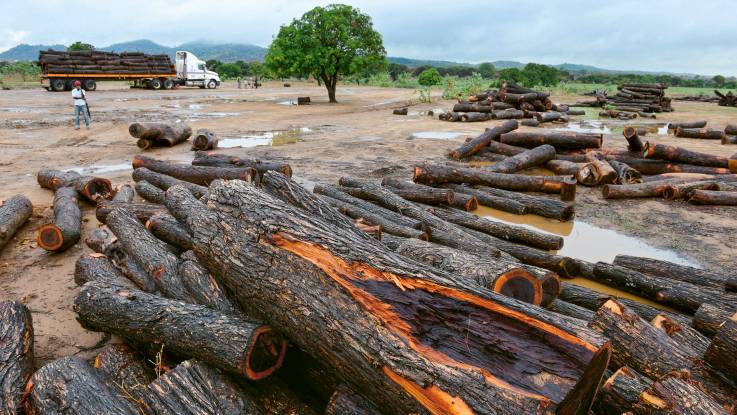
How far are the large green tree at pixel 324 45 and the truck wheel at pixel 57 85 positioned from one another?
51.7 feet

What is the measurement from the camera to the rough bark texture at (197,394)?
105 inches

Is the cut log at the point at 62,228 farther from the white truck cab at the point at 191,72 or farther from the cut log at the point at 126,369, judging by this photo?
the white truck cab at the point at 191,72

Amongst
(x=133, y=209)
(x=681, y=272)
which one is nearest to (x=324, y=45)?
(x=133, y=209)

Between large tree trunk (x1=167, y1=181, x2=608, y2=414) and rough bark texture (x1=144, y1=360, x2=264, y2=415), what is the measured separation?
464 mm

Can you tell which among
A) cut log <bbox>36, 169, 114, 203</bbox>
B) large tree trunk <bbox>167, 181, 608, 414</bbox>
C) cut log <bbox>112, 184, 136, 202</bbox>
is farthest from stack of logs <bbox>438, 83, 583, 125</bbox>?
large tree trunk <bbox>167, 181, 608, 414</bbox>

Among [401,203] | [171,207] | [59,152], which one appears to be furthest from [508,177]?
[59,152]

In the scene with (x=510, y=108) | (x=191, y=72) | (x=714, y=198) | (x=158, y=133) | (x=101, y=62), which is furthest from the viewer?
(x=191, y=72)

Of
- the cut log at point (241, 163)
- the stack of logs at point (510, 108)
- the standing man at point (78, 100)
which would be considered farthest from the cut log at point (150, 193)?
the stack of logs at point (510, 108)

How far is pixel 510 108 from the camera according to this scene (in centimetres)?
2142

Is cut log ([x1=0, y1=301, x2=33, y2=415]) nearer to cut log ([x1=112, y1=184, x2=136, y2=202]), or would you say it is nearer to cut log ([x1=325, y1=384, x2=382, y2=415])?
cut log ([x1=325, y1=384, x2=382, y2=415])

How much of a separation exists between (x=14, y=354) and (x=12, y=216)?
3.92 m

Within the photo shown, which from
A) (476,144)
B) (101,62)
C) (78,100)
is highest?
(101,62)

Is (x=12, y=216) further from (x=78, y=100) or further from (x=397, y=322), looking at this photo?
(x=78, y=100)

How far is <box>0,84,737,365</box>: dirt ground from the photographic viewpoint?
525 cm
